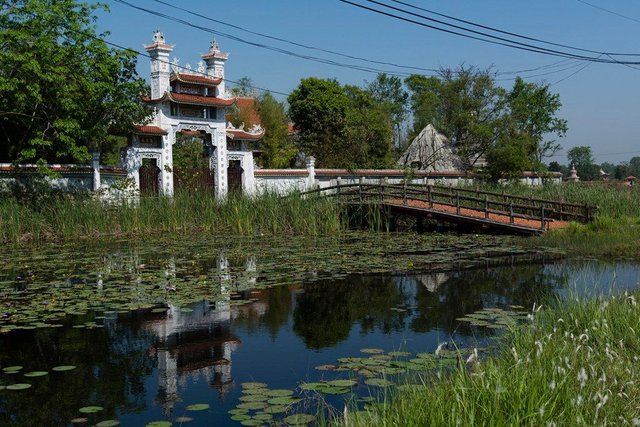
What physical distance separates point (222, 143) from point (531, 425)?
81.2 ft

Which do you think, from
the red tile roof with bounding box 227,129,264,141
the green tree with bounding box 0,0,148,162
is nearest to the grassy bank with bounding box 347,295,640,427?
the green tree with bounding box 0,0,148,162

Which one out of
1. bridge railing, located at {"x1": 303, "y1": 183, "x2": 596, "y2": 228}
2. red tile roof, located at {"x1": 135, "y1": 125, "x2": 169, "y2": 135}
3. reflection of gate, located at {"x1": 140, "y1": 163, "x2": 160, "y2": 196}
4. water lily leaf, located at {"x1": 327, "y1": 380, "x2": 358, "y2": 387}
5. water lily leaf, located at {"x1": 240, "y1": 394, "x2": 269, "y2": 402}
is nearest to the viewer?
water lily leaf, located at {"x1": 240, "y1": 394, "x2": 269, "y2": 402}

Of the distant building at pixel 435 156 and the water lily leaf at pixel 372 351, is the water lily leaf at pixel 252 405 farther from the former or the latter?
the distant building at pixel 435 156

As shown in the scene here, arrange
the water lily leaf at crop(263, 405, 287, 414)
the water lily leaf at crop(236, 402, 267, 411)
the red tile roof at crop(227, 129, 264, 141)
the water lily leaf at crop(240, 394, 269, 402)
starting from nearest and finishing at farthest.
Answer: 1. the water lily leaf at crop(263, 405, 287, 414)
2. the water lily leaf at crop(236, 402, 267, 411)
3. the water lily leaf at crop(240, 394, 269, 402)
4. the red tile roof at crop(227, 129, 264, 141)

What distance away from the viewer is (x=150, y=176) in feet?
81.9

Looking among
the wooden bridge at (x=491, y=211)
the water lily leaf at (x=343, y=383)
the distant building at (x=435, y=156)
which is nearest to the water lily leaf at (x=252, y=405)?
the water lily leaf at (x=343, y=383)

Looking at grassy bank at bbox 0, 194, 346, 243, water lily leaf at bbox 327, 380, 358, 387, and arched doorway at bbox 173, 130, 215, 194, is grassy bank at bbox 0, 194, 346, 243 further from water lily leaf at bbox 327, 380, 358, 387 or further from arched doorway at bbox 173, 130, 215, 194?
water lily leaf at bbox 327, 380, 358, 387

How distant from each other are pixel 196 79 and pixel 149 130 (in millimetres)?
3296

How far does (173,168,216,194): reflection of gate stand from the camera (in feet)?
85.4

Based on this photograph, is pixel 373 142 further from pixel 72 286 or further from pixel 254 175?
pixel 72 286

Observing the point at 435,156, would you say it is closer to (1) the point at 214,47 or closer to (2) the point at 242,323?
(1) the point at 214,47

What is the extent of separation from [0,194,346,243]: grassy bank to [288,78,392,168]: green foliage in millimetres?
12080

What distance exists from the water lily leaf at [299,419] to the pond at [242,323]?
0.01 meters

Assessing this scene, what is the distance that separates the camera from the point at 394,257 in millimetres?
13766
